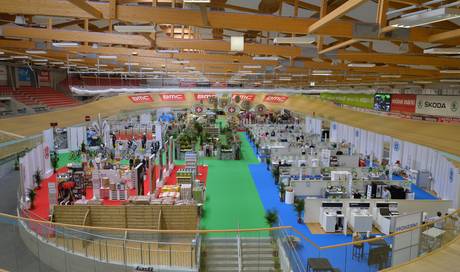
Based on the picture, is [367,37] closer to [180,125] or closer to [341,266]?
[341,266]

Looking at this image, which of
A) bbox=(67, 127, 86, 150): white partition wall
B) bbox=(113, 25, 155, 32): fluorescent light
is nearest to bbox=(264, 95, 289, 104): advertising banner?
bbox=(67, 127, 86, 150): white partition wall

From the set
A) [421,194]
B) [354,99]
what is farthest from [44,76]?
[421,194]

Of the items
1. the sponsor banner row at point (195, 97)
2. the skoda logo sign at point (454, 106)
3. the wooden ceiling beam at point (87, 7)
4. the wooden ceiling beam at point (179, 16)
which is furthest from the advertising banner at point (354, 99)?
the wooden ceiling beam at point (87, 7)

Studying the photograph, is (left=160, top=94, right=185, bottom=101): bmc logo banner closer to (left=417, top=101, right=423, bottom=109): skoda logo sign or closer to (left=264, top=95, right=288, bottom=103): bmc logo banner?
(left=264, top=95, right=288, bottom=103): bmc logo banner

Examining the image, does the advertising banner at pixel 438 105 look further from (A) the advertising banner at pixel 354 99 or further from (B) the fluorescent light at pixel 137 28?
(B) the fluorescent light at pixel 137 28

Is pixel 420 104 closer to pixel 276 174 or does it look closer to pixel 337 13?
pixel 276 174

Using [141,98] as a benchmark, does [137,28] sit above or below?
above

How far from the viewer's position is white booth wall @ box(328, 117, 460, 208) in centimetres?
1458

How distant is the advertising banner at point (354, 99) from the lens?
83.1 ft

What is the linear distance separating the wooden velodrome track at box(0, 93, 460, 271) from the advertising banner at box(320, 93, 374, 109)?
Result: 0.74 metres

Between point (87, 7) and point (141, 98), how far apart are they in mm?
37296

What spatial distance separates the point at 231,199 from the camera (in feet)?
47.9

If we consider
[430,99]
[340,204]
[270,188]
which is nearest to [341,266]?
[340,204]

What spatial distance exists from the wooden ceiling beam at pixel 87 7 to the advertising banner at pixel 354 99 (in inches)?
937
